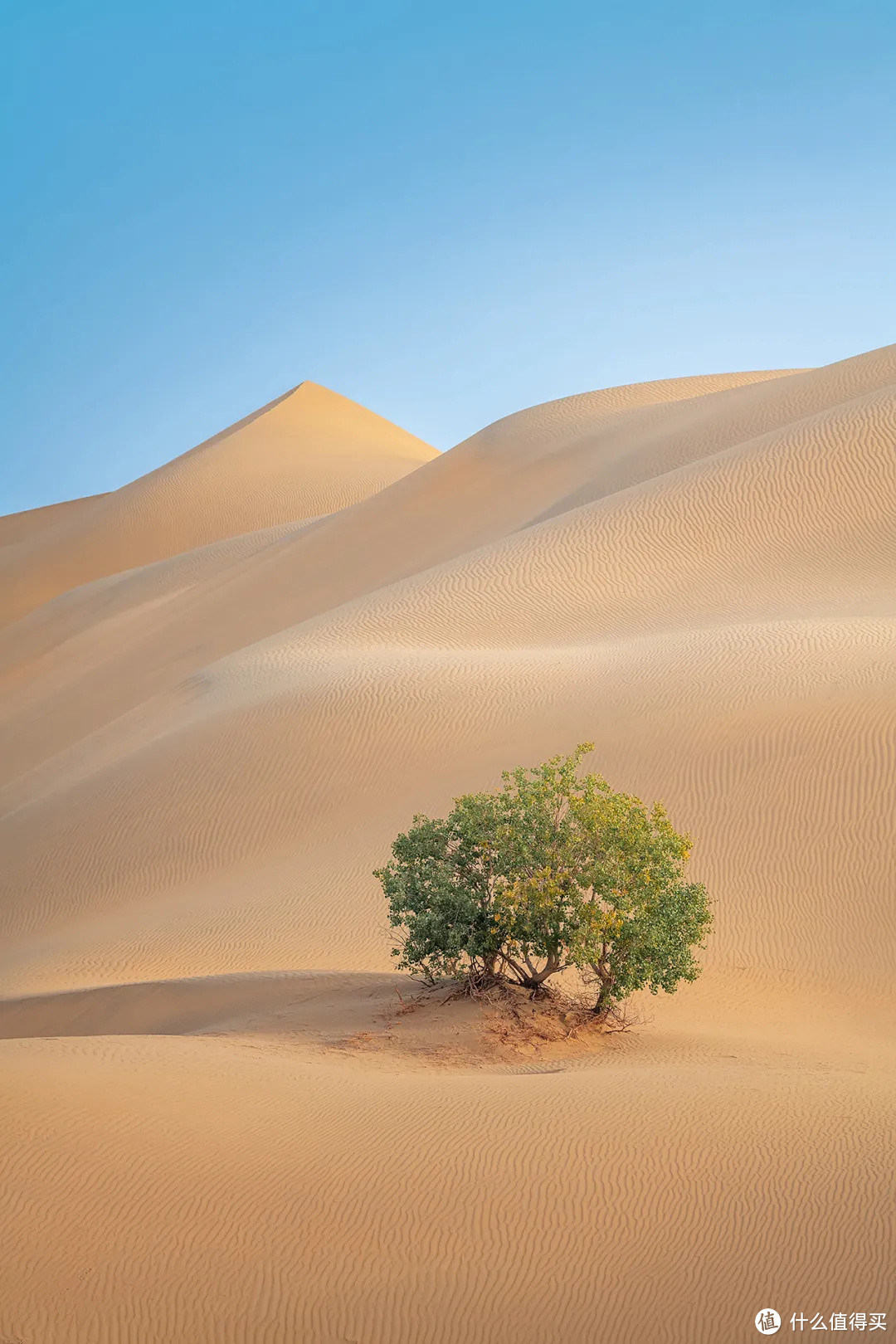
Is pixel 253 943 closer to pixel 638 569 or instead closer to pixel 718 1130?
pixel 718 1130

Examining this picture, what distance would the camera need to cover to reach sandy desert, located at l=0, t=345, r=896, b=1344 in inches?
179

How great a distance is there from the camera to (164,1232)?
188 inches

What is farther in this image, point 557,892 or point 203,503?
point 203,503

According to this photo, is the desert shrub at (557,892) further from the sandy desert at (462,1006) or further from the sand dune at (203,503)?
the sand dune at (203,503)

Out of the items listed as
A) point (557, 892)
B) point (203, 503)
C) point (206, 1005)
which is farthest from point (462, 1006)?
point (203, 503)

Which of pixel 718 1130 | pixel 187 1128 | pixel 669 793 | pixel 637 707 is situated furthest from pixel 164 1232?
pixel 637 707

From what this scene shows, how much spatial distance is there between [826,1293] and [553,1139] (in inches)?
58.3

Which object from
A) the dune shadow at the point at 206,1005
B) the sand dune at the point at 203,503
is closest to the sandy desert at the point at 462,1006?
the dune shadow at the point at 206,1005

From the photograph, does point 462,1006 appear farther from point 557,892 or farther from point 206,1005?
point 206,1005

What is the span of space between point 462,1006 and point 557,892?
1.16m

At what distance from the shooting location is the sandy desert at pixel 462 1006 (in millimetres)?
4547

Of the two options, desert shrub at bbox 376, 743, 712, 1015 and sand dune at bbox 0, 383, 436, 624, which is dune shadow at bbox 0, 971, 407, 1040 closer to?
desert shrub at bbox 376, 743, 712, 1015

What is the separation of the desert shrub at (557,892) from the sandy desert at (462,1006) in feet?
1.69

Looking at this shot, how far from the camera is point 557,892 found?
7746 mm
